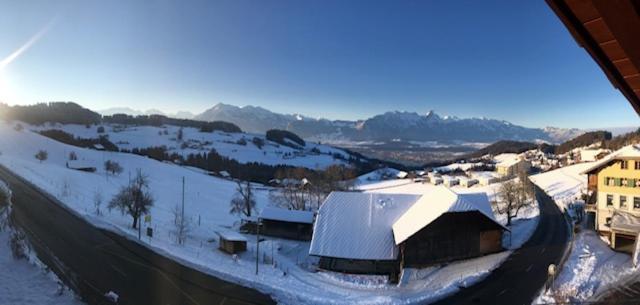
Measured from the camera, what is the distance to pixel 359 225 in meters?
45.1

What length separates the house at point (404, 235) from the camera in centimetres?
4056

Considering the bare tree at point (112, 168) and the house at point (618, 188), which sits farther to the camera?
the bare tree at point (112, 168)

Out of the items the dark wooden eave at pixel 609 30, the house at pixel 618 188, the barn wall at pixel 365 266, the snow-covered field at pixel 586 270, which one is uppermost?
the dark wooden eave at pixel 609 30

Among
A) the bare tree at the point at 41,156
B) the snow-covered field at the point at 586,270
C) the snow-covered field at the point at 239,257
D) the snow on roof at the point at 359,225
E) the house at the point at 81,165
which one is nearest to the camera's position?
the snow-covered field at the point at 586,270

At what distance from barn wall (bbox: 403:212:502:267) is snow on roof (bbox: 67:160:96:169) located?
338 ft

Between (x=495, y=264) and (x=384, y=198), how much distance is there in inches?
590

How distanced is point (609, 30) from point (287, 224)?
60211 mm

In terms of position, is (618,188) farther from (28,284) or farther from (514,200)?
(28,284)

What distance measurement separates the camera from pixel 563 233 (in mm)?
49406

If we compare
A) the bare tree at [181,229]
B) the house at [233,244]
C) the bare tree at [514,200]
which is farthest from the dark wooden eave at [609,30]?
the bare tree at [514,200]

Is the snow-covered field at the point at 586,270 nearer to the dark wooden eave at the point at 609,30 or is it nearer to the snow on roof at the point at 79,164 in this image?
the dark wooden eave at the point at 609,30

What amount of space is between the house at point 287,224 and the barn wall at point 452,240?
22882 mm

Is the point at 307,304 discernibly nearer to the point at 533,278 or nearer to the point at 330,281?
the point at 330,281

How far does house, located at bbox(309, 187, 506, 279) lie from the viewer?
133 ft
